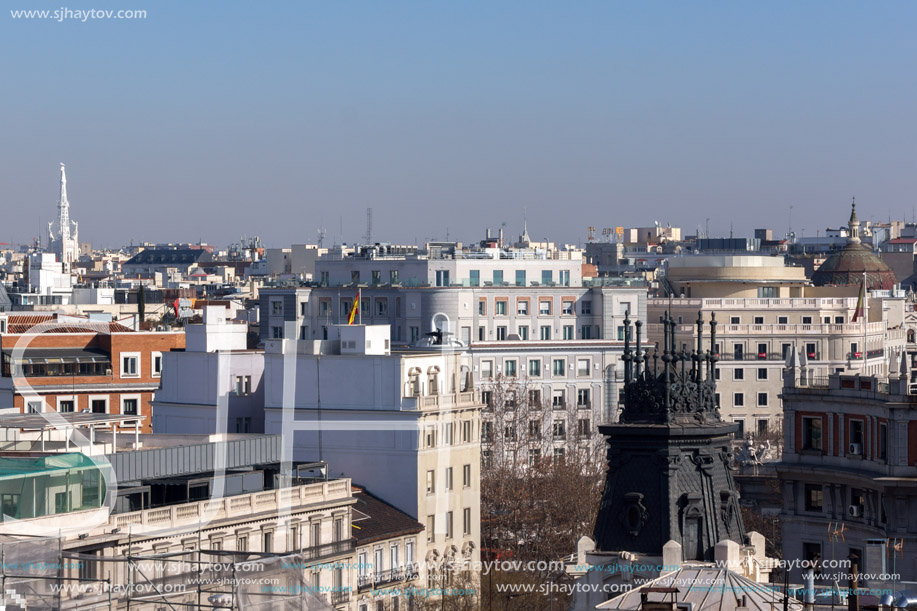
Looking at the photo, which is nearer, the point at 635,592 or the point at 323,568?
the point at 635,592

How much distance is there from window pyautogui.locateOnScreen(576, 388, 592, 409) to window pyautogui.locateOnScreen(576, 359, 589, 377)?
0.86 metres

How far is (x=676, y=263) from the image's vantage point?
472 feet

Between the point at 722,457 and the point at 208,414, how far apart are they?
32.8m

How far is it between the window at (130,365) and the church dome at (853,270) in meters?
84.7

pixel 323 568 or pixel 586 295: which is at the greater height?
pixel 586 295

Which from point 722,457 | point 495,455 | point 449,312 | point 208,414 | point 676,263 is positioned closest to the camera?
point 722,457

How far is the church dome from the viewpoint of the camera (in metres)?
164

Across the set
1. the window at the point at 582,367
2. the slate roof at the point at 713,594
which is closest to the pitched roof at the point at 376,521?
the slate roof at the point at 713,594

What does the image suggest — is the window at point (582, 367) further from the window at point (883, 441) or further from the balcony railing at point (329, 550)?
the window at point (883, 441)

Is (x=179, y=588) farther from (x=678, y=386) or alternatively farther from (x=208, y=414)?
(x=208, y=414)

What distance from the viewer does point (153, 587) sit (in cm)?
3441

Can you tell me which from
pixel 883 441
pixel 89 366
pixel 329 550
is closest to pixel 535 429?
pixel 89 366

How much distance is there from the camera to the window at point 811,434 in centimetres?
5872

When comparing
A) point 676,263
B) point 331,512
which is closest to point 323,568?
point 331,512
